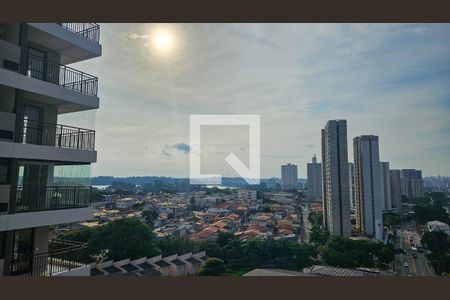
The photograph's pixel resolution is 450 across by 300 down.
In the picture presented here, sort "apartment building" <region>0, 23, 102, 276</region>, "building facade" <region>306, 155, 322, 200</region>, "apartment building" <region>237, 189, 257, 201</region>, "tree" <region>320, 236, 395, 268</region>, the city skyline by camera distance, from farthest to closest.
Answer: "building facade" <region>306, 155, 322, 200</region>
"tree" <region>320, 236, 395, 268</region>
"apartment building" <region>237, 189, 257, 201</region>
the city skyline
"apartment building" <region>0, 23, 102, 276</region>

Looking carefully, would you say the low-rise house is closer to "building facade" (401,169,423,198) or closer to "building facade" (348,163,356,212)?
→ "building facade" (401,169,423,198)

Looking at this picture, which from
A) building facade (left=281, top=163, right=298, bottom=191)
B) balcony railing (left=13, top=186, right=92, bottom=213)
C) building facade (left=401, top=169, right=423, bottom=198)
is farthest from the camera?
building facade (left=401, top=169, right=423, bottom=198)

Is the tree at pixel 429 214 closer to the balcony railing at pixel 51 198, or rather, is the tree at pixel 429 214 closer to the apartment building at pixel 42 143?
the balcony railing at pixel 51 198

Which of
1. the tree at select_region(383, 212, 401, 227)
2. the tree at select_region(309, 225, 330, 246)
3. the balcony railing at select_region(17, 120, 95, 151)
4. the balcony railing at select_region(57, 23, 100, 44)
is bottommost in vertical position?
the tree at select_region(309, 225, 330, 246)

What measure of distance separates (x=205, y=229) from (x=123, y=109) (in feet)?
19.6

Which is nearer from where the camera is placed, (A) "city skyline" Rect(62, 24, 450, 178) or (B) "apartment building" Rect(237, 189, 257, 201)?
(A) "city skyline" Rect(62, 24, 450, 178)

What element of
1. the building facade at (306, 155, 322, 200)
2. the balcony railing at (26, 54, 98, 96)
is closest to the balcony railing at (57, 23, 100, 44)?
the balcony railing at (26, 54, 98, 96)

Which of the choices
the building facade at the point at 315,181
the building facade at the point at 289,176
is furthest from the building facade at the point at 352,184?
the building facade at the point at 289,176

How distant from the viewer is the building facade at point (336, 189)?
11.3 m

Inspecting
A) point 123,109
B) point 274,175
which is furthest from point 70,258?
point 274,175

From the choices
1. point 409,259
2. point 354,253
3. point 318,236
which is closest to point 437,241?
point 409,259

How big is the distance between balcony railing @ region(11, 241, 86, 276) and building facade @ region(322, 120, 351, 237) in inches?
375

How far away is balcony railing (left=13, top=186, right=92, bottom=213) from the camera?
3158 mm

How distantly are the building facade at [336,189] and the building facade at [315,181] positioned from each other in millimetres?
196
